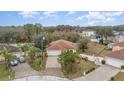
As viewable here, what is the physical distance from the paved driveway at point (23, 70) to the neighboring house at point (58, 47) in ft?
1.08

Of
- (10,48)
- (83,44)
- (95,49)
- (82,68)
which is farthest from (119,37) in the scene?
(10,48)

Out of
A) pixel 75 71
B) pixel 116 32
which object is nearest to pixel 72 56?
pixel 75 71

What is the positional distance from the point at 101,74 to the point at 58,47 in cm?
67

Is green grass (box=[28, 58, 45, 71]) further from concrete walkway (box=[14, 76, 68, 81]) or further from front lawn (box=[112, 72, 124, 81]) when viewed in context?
front lawn (box=[112, 72, 124, 81])

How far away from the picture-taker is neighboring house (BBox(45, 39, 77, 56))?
4.16 metres

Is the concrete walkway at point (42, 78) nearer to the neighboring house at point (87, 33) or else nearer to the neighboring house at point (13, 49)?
the neighboring house at point (13, 49)

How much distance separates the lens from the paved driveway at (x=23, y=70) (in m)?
4.16

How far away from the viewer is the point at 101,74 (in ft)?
13.7

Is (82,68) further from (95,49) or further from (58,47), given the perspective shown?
(58,47)

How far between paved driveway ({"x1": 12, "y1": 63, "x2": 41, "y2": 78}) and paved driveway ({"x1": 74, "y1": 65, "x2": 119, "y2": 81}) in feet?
2.08

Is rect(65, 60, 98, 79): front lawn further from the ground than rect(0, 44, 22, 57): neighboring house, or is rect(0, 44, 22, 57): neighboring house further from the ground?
rect(0, 44, 22, 57): neighboring house

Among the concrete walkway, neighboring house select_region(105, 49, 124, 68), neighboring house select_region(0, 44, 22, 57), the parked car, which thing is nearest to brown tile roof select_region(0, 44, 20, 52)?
neighboring house select_region(0, 44, 22, 57)

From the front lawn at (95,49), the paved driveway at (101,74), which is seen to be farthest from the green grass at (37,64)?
the front lawn at (95,49)
